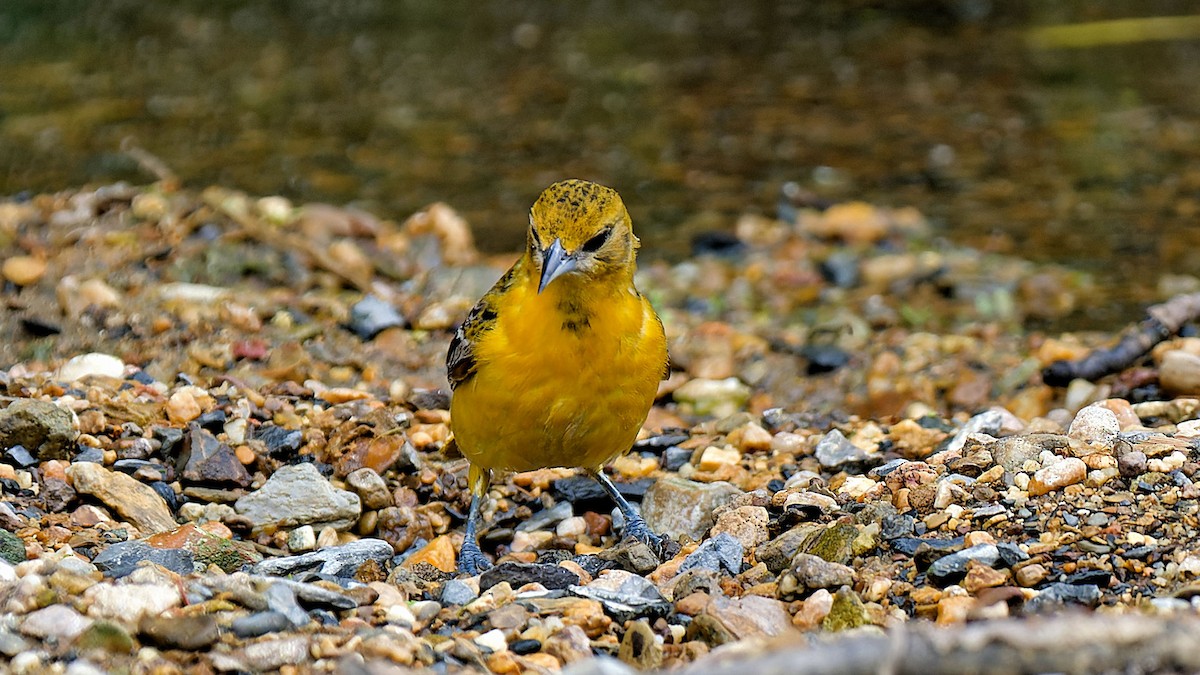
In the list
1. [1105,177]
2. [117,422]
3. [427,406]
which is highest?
[117,422]

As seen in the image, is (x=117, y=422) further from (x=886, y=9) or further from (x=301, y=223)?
(x=886, y=9)

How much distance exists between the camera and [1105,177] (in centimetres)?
1123

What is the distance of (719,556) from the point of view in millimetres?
4668

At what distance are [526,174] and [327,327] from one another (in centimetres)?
434

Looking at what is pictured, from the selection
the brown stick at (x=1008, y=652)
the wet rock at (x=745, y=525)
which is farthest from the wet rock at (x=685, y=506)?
the brown stick at (x=1008, y=652)

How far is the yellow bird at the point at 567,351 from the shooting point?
5027mm

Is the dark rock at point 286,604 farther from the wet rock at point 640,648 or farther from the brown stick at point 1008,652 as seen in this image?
the brown stick at point 1008,652

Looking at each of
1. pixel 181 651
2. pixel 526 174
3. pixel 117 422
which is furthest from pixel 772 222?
pixel 181 651

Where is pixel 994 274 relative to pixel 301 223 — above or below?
below

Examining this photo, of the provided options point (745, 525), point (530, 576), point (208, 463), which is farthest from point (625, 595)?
point (208, 463)

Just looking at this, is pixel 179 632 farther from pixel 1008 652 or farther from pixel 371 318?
pixel 371 318

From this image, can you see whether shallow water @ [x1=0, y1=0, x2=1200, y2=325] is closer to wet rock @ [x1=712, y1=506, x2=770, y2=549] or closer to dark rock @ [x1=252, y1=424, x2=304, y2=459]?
dark rock @ [x1=252, y1=424, x2=304, y2=459]

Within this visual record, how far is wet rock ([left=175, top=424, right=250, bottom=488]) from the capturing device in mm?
5520

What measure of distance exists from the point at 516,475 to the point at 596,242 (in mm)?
1566
